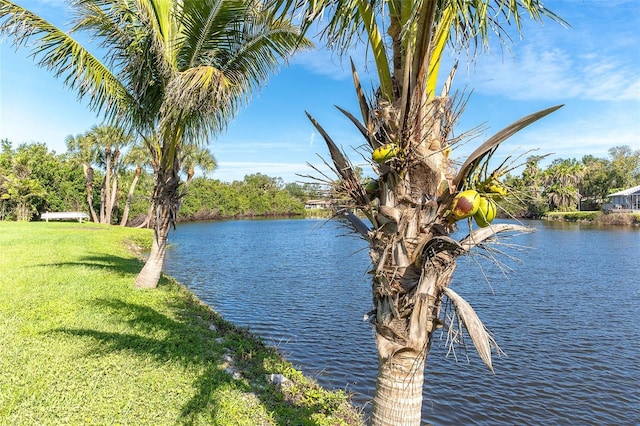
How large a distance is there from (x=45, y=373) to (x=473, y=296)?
13.2 metres

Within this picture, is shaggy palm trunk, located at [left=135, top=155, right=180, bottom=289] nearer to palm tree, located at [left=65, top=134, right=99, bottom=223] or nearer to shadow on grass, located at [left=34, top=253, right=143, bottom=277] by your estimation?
shadow on grass, located at [left=34, top=253, right=143, bottom=277]

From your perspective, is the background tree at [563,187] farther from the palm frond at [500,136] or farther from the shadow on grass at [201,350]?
the palm frond at [500,136]

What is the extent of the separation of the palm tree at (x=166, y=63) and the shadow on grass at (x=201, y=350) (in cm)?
253

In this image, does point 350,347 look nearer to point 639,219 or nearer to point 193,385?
point 193,385

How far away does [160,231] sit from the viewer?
9.70 meters

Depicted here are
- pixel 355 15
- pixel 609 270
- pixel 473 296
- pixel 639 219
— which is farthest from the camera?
pixel 639 219

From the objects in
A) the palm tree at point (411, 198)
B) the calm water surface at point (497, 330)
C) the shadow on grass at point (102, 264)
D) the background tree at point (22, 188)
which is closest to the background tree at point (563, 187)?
the calm water surface at point (497, 330)

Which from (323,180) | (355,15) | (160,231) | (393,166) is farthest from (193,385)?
(160,231)

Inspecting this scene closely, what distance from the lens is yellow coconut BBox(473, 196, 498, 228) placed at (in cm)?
244

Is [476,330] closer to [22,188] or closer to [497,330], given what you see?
[497,330]

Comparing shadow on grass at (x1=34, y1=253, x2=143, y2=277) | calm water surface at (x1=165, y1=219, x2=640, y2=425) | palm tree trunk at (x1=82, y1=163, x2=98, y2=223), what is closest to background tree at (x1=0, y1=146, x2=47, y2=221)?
palm tree trunk at (x1=82, y1=163, x2=98, y2=223)

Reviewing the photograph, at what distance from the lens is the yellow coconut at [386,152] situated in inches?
103

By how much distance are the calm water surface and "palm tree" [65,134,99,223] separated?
82.4 ft

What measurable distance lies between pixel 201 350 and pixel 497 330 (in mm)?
8330
